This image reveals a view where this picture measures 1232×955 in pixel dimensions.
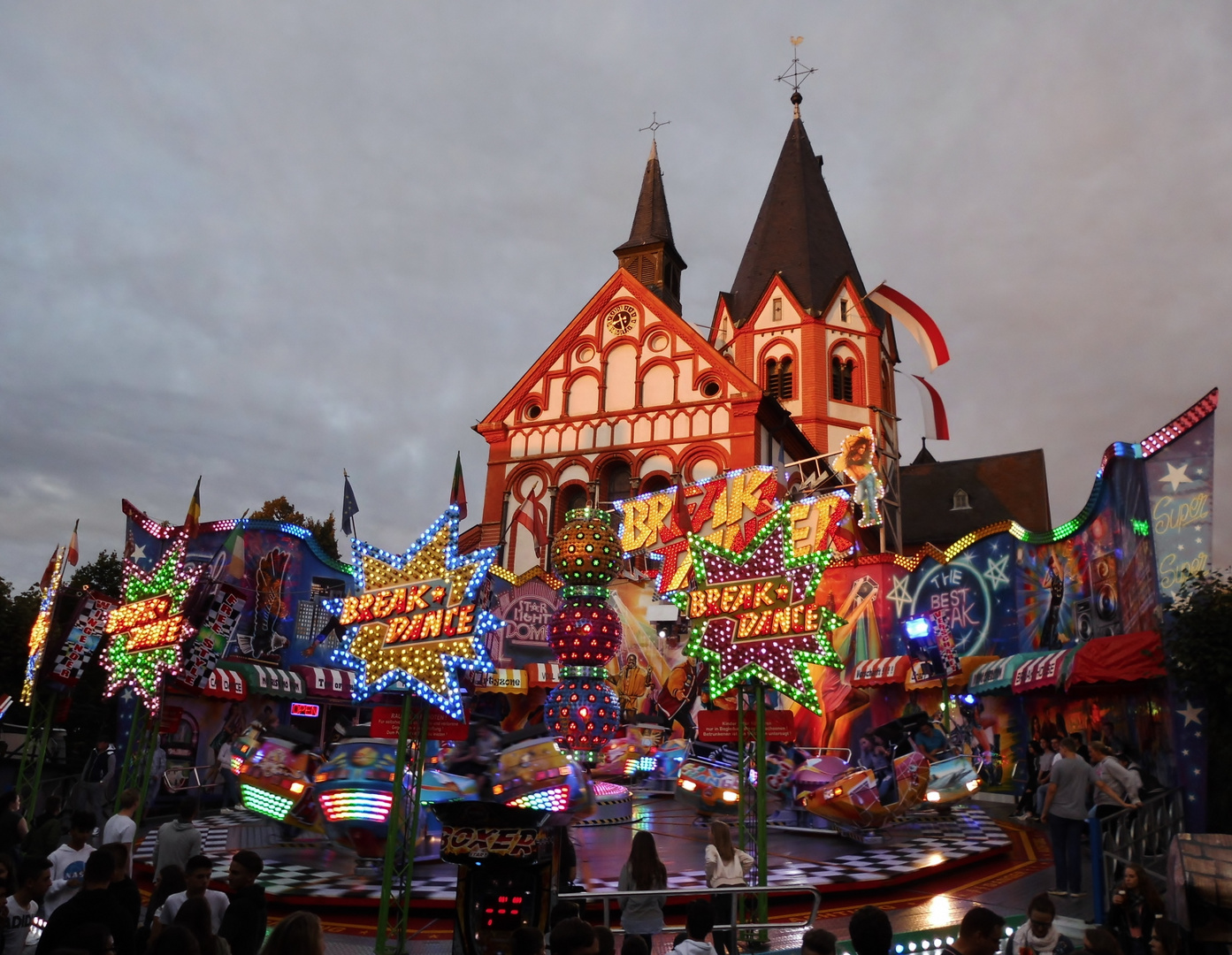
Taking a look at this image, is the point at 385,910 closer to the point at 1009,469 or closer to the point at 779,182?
the point at 1009,469

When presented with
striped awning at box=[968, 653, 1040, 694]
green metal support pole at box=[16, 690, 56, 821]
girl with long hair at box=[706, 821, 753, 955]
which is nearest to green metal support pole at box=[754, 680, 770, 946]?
girl with long hair at box=[706, 821, 753, 955]

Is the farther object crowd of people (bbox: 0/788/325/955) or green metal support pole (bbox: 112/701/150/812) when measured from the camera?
green metal support pole (bbox: 112/701/150/812)

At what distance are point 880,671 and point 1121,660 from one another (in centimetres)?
979

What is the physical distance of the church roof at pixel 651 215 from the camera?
41.4 metres

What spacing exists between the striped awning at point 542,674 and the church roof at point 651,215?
20633 mm

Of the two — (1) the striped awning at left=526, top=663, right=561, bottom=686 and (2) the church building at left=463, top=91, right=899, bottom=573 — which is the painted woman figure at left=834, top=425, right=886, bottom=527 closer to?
(2) the church building at left=463, top=91, right=899, bottom=573

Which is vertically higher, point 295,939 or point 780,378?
point 780,378

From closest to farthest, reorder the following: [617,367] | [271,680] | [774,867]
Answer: [774,867], [271,680], [617,367]

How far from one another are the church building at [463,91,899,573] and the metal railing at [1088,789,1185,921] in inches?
697

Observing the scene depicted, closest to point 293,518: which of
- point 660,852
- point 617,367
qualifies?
point 617,367

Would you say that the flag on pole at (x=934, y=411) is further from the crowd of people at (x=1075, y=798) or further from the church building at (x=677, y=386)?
the crowd of people at (x=1075, y=798)

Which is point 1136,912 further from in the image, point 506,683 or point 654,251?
point 654,251

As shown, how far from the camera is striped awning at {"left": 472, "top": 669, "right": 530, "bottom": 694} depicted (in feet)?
88.4

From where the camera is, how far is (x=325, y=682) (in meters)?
23.5
